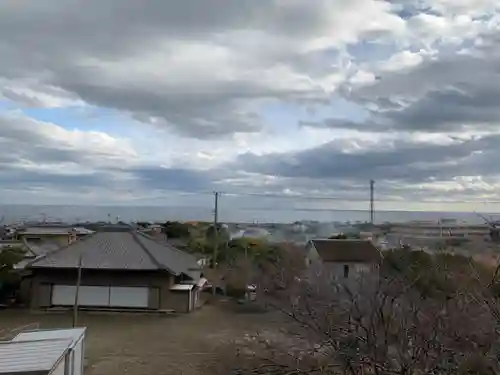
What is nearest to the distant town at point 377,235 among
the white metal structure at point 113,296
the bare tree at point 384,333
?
the bare tree at point 384,333

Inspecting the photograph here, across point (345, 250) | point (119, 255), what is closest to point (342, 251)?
point (345, 250)

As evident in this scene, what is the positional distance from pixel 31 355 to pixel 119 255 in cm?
1850

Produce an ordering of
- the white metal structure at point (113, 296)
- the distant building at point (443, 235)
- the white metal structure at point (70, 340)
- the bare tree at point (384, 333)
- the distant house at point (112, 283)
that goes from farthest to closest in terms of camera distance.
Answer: the white metal structure at point (113, 296) → the distant house at point (112, 283) → the distant building at point (443, 235) → the white metal structure at point (70, 340) → the bare tree at point (384, 333)

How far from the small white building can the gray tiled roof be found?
15.3 metres

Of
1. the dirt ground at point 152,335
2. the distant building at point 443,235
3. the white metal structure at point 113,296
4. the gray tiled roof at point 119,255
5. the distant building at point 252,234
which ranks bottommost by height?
the dirt ground at point 152,335

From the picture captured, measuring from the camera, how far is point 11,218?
279ft

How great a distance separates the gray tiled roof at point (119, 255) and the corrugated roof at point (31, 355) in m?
16.3

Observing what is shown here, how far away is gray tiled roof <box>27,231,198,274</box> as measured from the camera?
25.7 meters

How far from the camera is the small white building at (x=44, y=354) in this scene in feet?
25.3

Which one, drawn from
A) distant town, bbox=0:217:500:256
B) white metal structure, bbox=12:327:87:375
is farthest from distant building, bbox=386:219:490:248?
white metal structure, bbox=12:327:87:375

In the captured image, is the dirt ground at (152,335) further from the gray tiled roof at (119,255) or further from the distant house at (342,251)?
the distant house at (342,251)

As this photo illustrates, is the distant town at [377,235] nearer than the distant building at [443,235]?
Yes

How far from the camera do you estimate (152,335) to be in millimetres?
20047

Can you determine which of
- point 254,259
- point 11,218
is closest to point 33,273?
point 254,259
